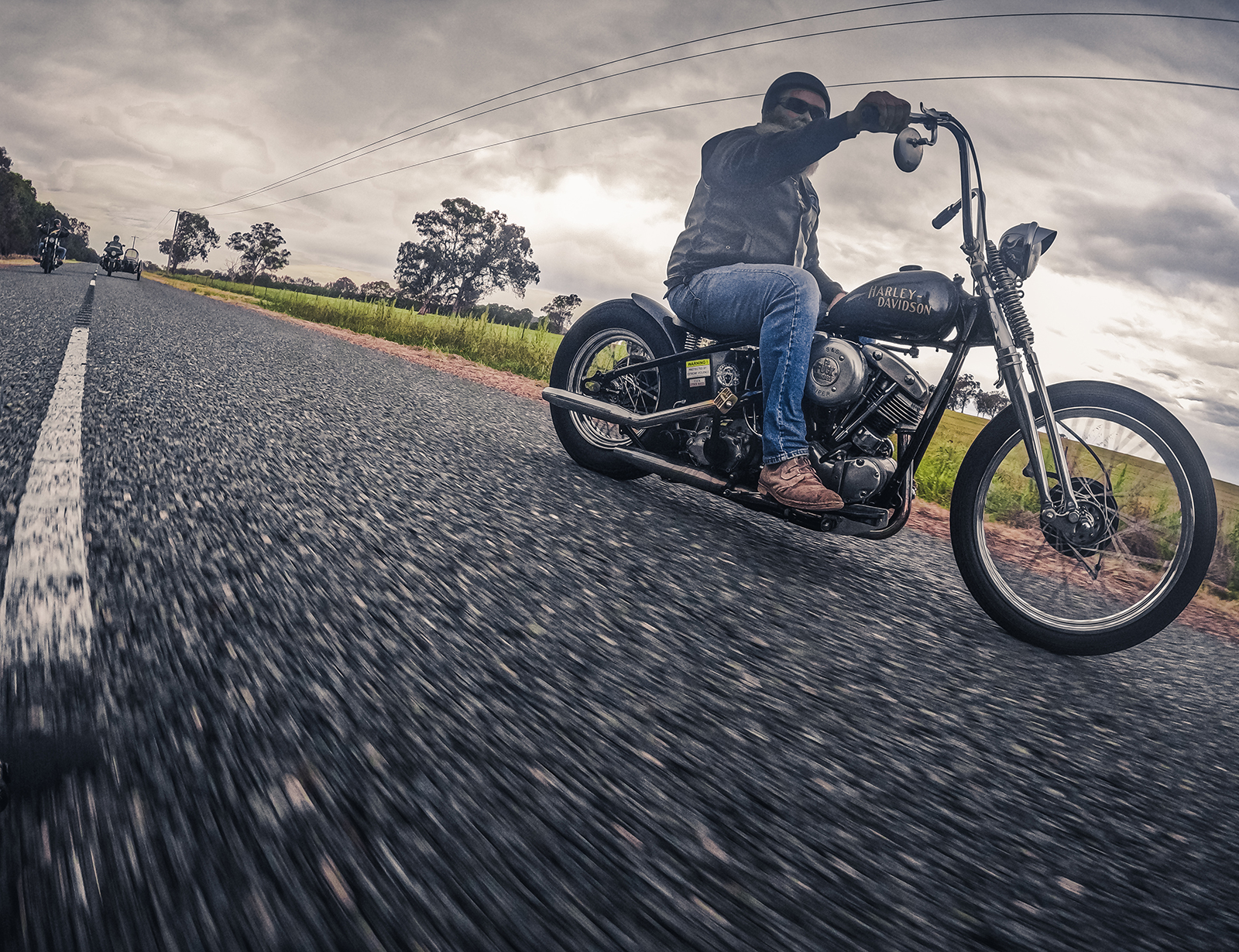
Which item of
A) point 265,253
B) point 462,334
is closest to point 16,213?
point 265,253

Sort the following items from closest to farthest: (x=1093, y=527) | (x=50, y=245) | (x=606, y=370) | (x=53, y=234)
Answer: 1. (x=1093, y=527)
2. (x=606, y=370)
3. (x=50, y=245)
4. (x=53, y=234)

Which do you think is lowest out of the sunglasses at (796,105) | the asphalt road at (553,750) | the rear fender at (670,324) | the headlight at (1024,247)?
the asphalt road at (553,750)

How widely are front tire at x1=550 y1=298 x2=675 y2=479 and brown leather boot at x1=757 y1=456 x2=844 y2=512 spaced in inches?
30.4

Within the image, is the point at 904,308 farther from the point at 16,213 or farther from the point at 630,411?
the point at 16,213

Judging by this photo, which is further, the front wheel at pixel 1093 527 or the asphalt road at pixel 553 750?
the front wheel at pixel 1093 527

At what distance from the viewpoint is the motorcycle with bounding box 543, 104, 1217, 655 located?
2.13m

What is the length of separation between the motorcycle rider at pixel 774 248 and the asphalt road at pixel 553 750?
56 cm

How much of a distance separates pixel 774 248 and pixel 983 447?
1.27 metres

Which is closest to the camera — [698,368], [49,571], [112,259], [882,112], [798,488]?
[49,571]

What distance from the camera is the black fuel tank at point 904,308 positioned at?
2590 mm

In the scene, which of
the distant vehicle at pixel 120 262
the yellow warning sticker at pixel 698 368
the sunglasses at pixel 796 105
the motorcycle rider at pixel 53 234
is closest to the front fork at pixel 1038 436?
the yellow warning sticker at pixel 698 368

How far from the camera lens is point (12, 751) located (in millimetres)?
881

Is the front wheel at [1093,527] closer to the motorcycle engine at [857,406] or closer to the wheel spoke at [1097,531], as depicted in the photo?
the wheel spoke at [1097,531]

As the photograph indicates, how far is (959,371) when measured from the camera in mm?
2629
